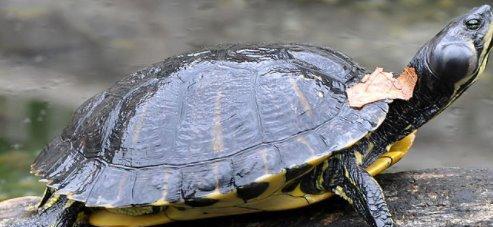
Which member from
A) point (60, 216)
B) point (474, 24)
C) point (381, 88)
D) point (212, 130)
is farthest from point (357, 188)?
point (60, 216)

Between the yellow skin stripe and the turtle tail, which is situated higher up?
the turtle tail

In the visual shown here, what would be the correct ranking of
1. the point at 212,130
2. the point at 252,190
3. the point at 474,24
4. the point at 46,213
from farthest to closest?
1. the point at 46,213
2. the point at 474,24
3. the point at 212,130
4. the point at 252,190

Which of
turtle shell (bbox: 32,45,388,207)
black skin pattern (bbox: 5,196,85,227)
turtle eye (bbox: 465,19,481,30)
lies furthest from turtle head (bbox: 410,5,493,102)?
black skin pattern (bbox: 5,196,85,227)

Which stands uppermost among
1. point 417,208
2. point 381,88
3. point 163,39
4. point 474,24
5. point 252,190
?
point 163,39

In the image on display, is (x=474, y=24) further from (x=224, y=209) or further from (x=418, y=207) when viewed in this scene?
(x=224, y=209)

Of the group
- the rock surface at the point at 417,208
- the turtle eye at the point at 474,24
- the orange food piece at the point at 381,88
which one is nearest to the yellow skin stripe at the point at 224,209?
the rock surface at the point at 417,208

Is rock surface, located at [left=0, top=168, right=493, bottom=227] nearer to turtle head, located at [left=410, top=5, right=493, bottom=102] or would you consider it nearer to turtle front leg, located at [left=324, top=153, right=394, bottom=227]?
turtle front leg, located at [left=324, top=153, right=394, bottom=227]
